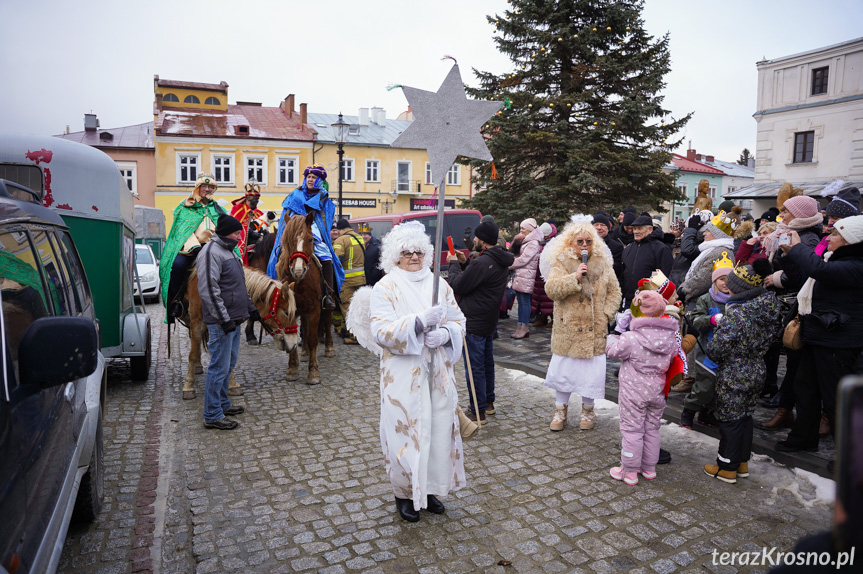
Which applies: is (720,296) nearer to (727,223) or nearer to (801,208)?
(801,208)

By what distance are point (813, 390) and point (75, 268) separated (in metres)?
6.00

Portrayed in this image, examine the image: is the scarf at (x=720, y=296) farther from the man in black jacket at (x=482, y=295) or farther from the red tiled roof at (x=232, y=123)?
the red tiled roof at (x=232, y=123)

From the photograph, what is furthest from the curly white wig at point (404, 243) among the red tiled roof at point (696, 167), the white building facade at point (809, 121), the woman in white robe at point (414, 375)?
the red tiled roof at point (696, 167)

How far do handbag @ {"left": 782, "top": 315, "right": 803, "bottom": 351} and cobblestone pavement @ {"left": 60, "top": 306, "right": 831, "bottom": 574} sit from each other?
1.03 metres

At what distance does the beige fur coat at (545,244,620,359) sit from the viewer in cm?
573

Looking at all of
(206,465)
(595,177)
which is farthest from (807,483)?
(595,177)

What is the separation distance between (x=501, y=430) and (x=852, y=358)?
120 inches

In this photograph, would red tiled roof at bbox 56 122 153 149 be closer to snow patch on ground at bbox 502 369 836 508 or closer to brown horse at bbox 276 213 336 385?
brown horse at bbox 276 213 336 385

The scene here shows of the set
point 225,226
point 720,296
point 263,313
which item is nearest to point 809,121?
point 720,296

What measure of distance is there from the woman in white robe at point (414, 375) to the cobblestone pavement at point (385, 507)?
354 millimetres

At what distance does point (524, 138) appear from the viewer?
19.1 m

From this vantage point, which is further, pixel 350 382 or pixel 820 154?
pixel 820 154

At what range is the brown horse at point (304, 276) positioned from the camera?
765cm

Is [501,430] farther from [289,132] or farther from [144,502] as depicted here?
[289,132]
